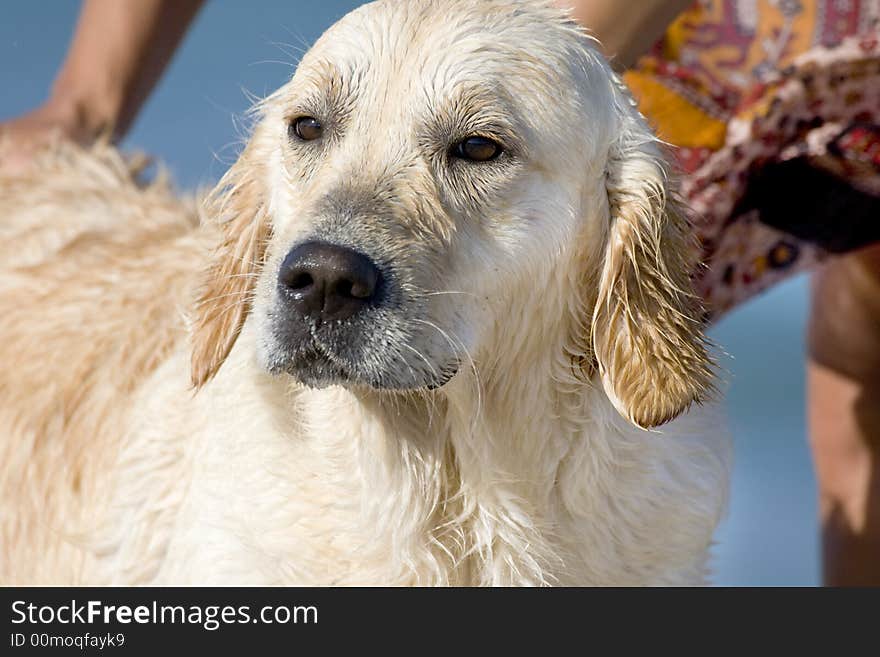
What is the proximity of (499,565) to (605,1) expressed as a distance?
4.42 feet

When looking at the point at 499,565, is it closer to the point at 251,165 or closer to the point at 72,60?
the point at 251,165

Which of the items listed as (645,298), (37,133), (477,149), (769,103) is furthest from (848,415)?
(37,133)

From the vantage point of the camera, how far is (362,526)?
259cm

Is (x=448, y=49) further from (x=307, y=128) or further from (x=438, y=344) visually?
(x=438, y=344)

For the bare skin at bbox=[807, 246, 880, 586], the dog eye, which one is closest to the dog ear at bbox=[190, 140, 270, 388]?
the dog eye

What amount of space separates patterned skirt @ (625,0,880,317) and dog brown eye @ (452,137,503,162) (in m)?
1.20

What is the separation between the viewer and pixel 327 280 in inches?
87.0

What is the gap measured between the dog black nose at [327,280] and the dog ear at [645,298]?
1.83 ft

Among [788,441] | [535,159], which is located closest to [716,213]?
[535,159]

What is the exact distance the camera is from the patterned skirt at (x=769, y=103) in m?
3.56

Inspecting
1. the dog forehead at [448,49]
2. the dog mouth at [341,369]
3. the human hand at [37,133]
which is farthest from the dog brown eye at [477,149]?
the human hand at [37,133]

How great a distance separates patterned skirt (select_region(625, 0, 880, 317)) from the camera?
356 centimetres

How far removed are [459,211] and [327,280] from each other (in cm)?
35

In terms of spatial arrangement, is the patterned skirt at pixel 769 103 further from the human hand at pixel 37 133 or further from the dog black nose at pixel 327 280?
the human hand at pixel 37 133
